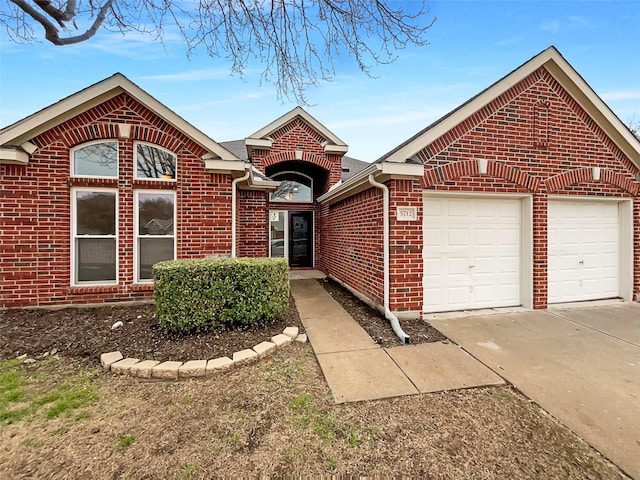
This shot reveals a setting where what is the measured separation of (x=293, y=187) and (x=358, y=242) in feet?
20.2

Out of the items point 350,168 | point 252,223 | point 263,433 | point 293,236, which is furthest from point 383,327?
point 350,168

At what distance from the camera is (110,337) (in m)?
4.33

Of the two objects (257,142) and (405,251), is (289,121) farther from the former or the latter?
(405,251)

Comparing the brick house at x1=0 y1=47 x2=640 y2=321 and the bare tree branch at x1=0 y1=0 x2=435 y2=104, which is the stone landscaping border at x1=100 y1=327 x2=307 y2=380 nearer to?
the brick house at x1=0 y1=47 x2=640 y2=321

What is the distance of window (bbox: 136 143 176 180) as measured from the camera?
6.09 metres

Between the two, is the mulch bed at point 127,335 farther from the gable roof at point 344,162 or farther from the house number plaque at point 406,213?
the gable roof at point 344,162

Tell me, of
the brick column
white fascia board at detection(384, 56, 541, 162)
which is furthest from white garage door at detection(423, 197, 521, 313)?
white fascia board at detection(384, 56, 541, 162)

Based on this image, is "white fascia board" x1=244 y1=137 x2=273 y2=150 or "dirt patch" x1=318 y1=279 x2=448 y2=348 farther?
"white fascia board" x1=244 y1=137 x2=273 y2=150

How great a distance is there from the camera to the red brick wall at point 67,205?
5500mm

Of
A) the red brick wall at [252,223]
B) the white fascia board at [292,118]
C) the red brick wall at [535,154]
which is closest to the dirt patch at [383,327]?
the red brick wall at [535,154]

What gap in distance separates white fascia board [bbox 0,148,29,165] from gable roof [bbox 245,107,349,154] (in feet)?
19.8

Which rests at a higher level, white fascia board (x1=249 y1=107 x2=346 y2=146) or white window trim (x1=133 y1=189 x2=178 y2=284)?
white fascia board (x1=249 y1=107 x2=346 y2=146)

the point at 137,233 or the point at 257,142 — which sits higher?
the point at 257,142

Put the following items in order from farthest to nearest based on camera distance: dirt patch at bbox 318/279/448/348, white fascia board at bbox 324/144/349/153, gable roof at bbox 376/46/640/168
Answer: white fascia board at bbox 324/144/349/153 → gable roof at bbox 376/46/640/168 → dirt patch at bbox 318/279/448/348
